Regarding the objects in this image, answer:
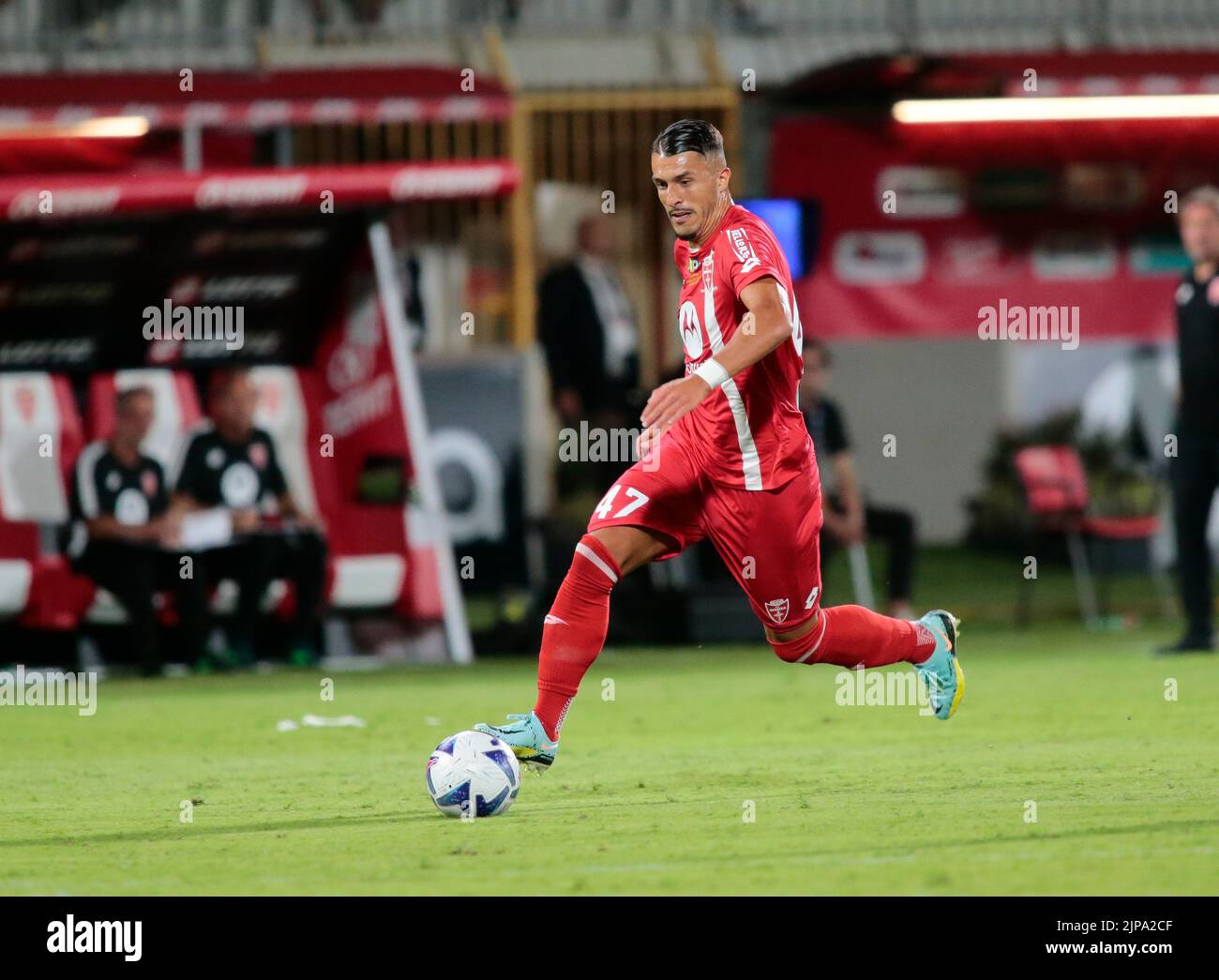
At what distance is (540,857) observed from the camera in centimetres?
626

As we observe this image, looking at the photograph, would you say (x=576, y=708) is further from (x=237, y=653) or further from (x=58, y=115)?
(x=58, y=115)

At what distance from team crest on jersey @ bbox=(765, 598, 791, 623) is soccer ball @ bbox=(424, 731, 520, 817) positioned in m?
Answer: 1.09

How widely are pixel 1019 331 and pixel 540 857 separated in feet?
40.3

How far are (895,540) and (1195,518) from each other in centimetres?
281

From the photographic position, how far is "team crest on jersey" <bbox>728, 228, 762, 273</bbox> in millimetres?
7223

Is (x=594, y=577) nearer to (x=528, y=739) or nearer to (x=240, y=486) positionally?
(x=528, y=739)

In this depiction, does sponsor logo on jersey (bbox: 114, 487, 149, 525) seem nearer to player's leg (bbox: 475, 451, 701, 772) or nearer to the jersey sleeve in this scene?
player's leg (bbox: 475, 451, 701, 772)

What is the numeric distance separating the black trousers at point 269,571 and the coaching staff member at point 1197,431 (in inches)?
205

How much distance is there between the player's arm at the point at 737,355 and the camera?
6.65 metres

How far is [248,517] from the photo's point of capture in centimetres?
1362

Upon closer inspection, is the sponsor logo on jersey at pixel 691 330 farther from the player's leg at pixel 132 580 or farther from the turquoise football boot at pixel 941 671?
the player's leg at pixel 132 580

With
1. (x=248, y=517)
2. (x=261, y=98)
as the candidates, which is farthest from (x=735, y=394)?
(x=261, y=98)

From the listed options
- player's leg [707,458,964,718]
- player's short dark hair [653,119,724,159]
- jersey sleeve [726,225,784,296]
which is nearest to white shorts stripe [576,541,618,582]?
player's leg [707,458,964,718]

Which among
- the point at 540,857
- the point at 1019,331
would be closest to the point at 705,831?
the point at 540,857
